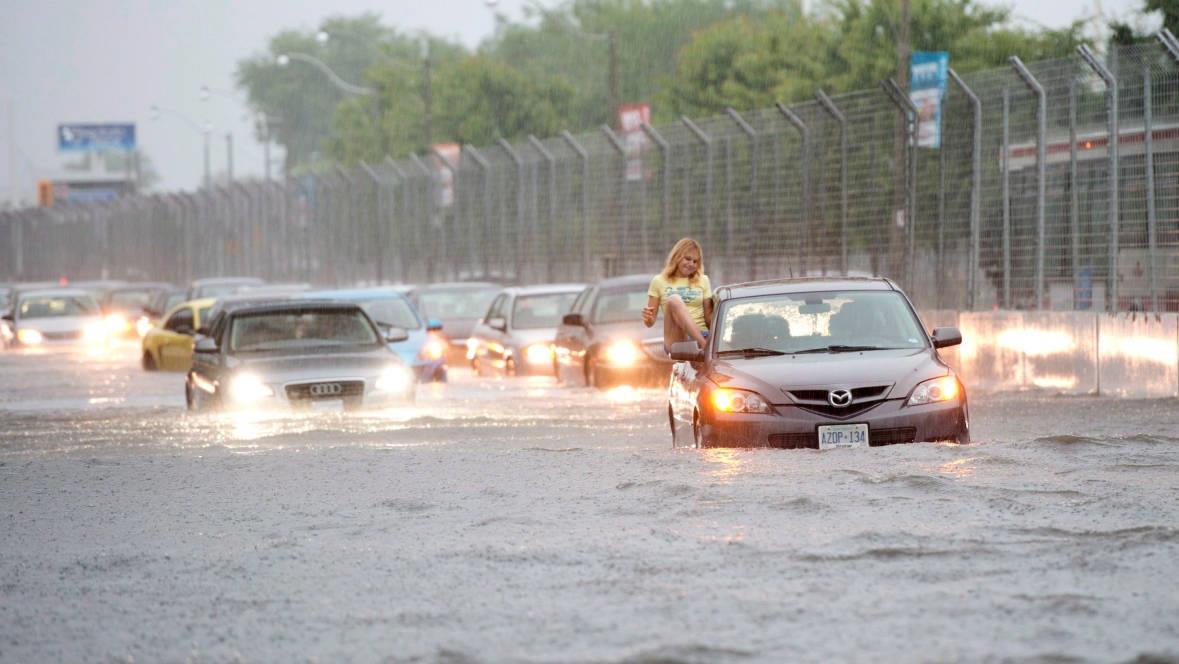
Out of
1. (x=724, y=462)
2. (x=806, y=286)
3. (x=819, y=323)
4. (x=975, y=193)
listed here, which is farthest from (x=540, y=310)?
(x=724, y=462)

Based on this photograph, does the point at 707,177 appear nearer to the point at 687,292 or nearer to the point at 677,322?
the point at 687,292

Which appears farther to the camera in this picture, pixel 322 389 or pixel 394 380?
pixel 394 380

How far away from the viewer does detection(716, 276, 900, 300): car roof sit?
1427 cm

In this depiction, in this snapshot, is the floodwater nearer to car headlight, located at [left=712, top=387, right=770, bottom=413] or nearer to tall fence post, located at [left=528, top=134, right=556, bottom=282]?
car headlight, located at [left=712, top=387, right=770, bottom=413]

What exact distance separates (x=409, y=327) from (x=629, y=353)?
12.3ft

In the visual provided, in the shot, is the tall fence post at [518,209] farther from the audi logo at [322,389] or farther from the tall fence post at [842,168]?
the audi logo at [322,389]

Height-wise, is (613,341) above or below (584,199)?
below

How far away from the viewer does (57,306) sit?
43.3 metres

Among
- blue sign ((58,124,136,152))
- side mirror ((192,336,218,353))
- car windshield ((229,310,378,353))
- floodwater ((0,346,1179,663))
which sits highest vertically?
blue sign ((58,124,136,152))

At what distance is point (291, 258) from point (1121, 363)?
4406 cm

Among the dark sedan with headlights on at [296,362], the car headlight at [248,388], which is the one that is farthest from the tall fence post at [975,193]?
the car headlight at [248,388]

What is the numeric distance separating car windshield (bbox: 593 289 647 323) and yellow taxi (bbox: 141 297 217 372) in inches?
356

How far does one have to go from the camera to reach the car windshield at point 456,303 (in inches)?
1312

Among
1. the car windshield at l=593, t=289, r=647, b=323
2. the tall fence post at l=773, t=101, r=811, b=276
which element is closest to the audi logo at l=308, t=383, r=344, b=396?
the car windshield at l=593, t=289, r=647, b=323
